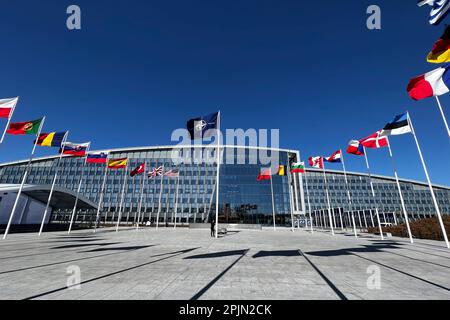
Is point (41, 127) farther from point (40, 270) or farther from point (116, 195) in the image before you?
point (116, 195)

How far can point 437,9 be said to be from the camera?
353 inches

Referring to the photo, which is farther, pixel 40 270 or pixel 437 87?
pixel 437 87

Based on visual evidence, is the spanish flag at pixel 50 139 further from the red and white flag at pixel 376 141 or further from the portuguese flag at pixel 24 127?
the red and white flag at pixel 376 141

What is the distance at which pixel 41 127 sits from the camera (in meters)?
19.9

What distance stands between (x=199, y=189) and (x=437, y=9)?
67.9m

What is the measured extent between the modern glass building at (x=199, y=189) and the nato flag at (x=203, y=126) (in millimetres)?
42955

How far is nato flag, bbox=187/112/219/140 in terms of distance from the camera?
18141 millimetres

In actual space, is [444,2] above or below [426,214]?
above

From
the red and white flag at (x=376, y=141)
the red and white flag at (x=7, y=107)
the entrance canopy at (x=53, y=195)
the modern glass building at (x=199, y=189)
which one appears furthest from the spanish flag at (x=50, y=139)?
the modern glass building at (x=199, y=189)

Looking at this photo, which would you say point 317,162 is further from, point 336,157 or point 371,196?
point 371,196

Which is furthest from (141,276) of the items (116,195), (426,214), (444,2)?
(426,214)

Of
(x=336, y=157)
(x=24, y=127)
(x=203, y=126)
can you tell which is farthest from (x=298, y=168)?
(x=24, y=127)

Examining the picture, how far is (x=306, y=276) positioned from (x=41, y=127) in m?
25.7
